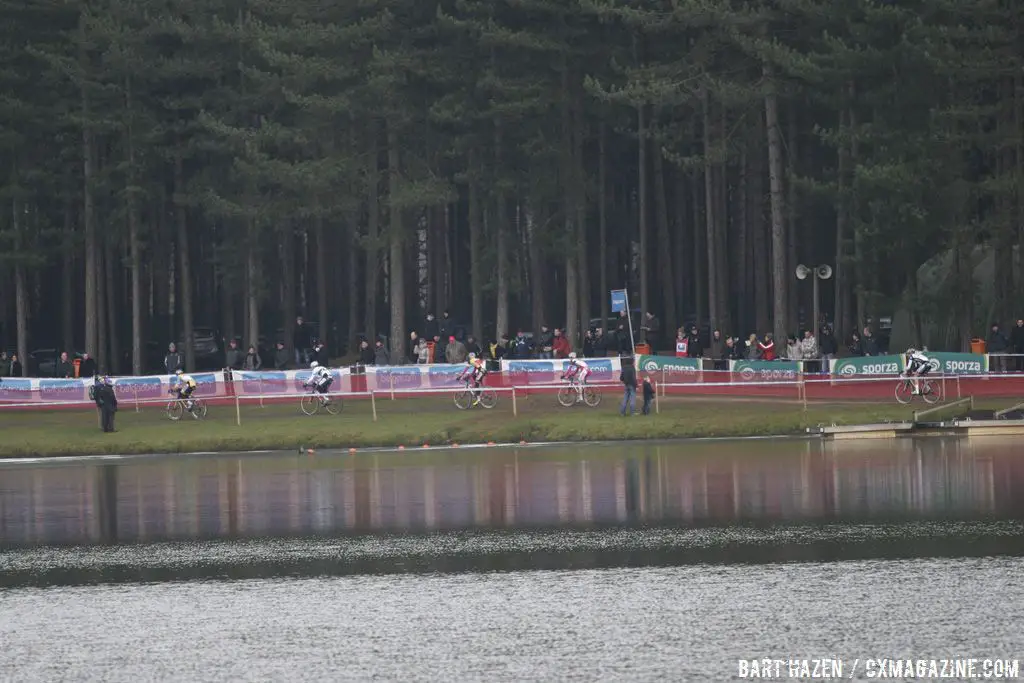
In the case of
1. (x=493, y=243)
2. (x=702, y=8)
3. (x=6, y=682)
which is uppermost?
(x=702, y=8)

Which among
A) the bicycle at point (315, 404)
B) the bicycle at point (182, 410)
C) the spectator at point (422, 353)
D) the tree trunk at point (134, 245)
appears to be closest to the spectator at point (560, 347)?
the spectator at point (422, 353)

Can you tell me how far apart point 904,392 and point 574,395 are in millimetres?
9908

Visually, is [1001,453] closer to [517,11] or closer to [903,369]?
[903,369]

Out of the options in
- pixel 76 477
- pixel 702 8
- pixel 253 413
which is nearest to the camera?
pixel 76 477

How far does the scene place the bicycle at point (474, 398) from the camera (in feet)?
161

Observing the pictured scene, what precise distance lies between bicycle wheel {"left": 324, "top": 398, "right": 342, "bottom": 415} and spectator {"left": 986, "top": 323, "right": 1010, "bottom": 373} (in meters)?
20.3

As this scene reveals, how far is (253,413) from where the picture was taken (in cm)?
5100

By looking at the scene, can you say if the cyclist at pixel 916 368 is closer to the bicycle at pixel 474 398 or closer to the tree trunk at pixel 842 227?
the bicycle at pixel 474 398

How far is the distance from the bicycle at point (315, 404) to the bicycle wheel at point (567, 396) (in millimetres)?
7135

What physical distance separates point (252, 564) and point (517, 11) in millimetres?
48942

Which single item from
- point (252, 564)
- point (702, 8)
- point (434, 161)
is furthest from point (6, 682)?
point (434, 161)

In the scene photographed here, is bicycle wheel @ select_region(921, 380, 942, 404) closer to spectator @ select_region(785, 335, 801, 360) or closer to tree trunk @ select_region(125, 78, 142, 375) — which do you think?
spectator @ select_region(785, 335, 801, 360)

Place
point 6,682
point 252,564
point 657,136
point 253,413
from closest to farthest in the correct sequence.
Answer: point 6,682 → point 252,564 → point 253,413 → point 657,136

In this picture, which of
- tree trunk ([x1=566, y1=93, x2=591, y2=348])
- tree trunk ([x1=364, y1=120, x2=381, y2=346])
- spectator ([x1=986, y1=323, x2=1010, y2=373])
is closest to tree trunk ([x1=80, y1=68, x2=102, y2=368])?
tree trunk ([x1=364, y1=120, x2=381, y2=346])
